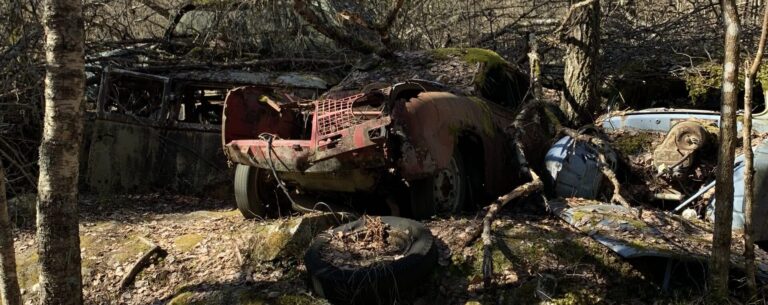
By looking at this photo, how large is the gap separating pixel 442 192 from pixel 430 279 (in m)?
1.03

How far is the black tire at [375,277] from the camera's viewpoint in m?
4.00

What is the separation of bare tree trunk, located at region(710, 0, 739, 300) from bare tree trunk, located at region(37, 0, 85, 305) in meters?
3.88

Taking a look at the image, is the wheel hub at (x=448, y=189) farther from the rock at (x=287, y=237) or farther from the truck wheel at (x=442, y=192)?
the rock at (x=287, y=237)

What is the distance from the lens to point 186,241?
18.4 feet

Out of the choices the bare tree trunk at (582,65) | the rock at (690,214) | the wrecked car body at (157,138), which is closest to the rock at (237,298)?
the wrecked car body at (157,138)

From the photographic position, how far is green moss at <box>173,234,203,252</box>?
5.46 m

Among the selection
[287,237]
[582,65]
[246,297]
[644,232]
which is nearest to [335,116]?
[287,237]

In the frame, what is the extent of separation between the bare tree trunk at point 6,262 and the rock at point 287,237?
1.59 m

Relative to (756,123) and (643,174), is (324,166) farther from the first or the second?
(756,123)

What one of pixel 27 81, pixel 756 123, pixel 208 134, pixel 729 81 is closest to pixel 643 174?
pixel 756 123

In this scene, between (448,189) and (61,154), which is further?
(448,189)

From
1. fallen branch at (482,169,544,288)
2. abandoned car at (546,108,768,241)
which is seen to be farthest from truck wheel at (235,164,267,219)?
abandoned car at (546,108,768,241)

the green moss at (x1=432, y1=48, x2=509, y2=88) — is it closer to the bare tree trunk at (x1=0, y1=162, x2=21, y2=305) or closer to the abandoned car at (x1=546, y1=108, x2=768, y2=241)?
the abandoned car at (x1=546, y1=108, x2=768, y2=241)

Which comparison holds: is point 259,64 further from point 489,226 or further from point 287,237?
point 489,226
